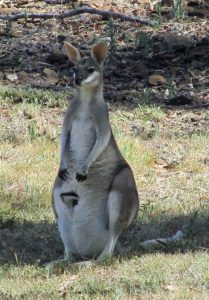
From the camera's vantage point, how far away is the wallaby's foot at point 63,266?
267 inches

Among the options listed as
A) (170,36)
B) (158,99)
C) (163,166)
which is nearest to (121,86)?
(158,99)

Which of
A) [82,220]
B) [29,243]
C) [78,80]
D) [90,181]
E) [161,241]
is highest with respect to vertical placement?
[78,80]

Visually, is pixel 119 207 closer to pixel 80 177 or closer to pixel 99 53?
pixel 80 177

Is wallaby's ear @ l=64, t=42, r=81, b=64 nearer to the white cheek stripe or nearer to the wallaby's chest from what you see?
the white cheek stripe

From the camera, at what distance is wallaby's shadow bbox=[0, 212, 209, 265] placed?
7199 mm

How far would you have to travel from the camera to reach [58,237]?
25.1ft

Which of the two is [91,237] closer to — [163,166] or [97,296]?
[97,296]

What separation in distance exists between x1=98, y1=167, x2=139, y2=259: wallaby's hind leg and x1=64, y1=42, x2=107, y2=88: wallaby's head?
0.71m

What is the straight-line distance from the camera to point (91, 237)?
7176 mm

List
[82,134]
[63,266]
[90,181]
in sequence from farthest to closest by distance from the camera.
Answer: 1. [82,134]
2. [90,181]
3. [63,266]

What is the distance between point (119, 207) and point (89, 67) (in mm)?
1042

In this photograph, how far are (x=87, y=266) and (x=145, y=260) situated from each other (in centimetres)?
40


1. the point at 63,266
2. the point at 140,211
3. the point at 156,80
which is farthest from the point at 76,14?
the point at 63,266

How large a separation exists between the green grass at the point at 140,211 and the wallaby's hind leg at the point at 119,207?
0.16 meters
